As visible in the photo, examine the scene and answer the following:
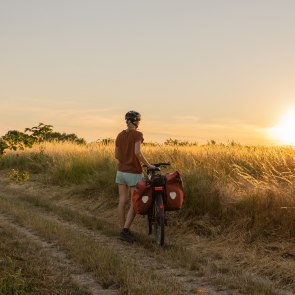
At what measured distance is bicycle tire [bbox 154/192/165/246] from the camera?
852cm

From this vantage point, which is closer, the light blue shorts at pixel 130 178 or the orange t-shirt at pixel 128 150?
the orange t-shirt at pixel 128 150

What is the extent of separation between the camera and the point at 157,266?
7270 mm

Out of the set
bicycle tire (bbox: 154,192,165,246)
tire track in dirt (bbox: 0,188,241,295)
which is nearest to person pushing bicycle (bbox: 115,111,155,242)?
tire track in dirt (bbox: 0,188,241,295)

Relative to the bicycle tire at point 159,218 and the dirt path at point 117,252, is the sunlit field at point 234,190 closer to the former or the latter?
the dirt path at point 117,252

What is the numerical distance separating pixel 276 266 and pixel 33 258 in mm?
3791

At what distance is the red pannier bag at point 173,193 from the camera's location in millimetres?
8711

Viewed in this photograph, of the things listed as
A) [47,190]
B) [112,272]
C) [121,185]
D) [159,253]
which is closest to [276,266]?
[159,253]

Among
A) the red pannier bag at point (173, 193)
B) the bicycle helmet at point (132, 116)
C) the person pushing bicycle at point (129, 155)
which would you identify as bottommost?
the red pannier bag at point (173, 193)

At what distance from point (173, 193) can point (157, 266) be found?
1790mm

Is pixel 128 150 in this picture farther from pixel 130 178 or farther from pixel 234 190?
pixel 234 190

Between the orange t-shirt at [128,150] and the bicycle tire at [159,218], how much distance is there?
2.78ft

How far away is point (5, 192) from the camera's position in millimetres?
18094

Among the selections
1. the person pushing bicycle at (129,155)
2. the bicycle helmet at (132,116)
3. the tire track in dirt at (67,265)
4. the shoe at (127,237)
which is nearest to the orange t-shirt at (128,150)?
the person pushing bicycle at (129,155)

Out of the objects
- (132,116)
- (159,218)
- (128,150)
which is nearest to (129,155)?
(128,150)
